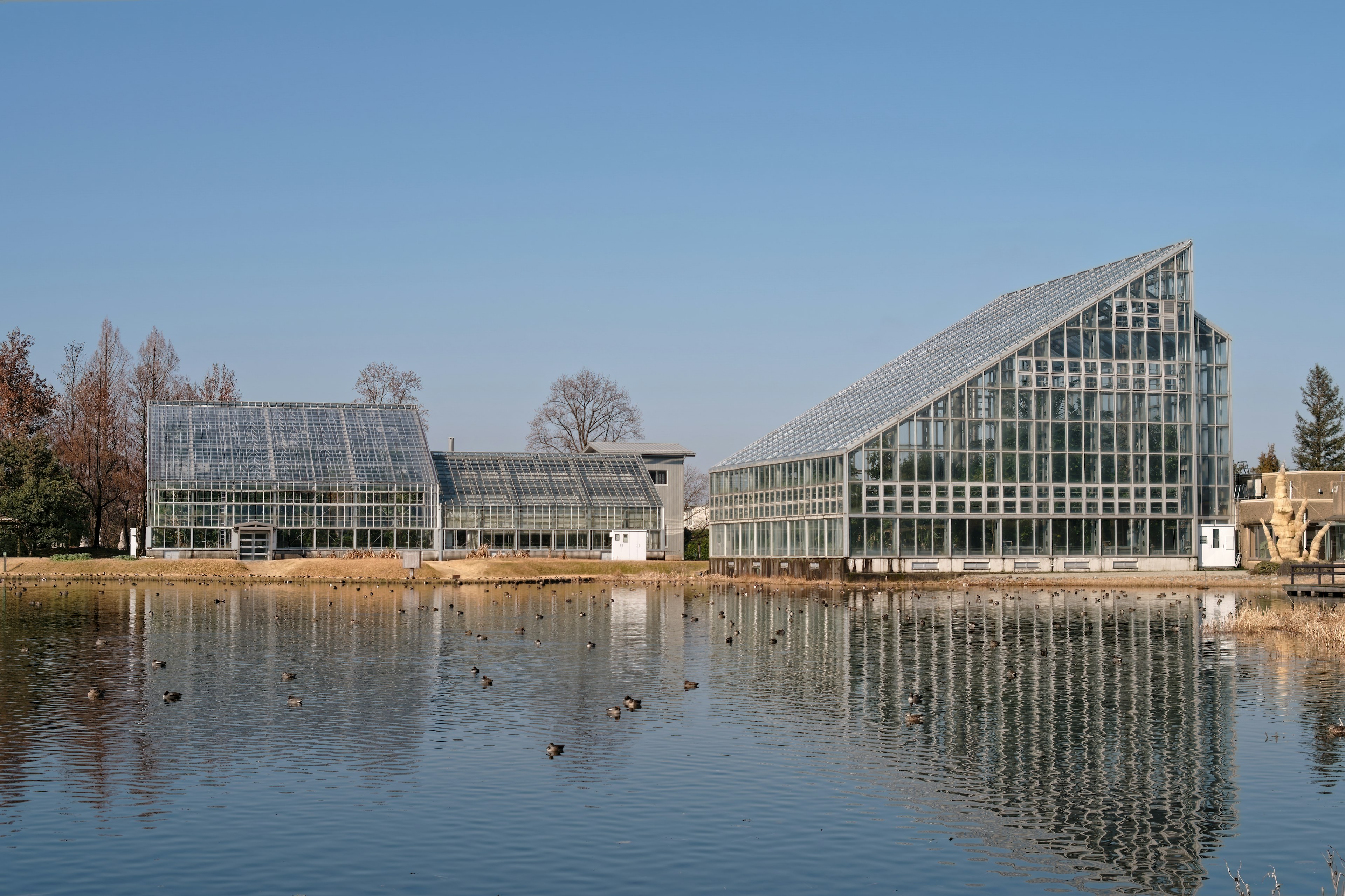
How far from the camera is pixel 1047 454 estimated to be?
93312mm

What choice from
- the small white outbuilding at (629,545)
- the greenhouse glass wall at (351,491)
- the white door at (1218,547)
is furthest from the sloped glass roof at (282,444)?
the white door at (1218,547)

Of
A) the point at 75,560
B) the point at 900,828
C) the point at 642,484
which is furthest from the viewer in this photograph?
the point at 642,484

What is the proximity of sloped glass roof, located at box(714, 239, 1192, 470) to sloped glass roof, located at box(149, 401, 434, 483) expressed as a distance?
31.2 metres

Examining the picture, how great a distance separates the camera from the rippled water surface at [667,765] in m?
20.8

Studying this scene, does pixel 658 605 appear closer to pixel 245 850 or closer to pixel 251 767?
pixel 251 767

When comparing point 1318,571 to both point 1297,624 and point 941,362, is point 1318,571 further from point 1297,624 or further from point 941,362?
point 941,362

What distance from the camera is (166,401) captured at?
117 m

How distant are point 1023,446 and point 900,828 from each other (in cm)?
7325

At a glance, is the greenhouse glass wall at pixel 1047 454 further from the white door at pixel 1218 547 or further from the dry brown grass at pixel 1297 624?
the dry brown grass at pixel 1297 624

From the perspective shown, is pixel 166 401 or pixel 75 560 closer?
pixel 75 560

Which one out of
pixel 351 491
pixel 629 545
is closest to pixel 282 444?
pixel 351 491

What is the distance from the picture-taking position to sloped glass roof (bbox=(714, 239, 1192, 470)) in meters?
93.6

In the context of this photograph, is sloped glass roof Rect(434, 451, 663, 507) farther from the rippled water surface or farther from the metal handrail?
the rippled water surface

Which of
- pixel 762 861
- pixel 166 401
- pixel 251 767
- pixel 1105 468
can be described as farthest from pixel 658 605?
pixel 166 401
